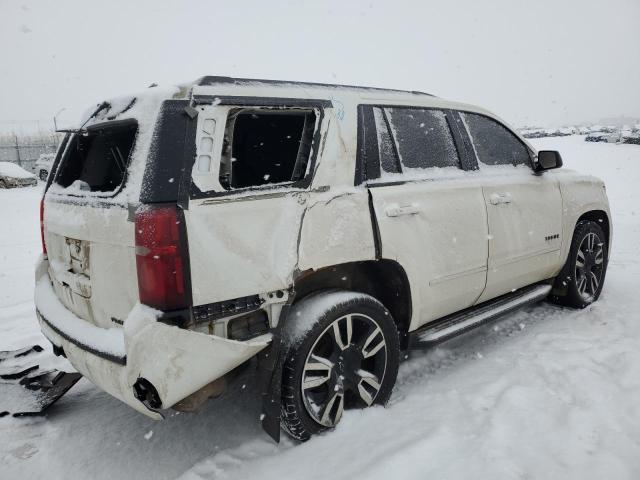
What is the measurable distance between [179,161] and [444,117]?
1.98 metres

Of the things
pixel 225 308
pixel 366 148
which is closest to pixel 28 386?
pixel 225 308

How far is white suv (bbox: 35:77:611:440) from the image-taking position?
1923 mm

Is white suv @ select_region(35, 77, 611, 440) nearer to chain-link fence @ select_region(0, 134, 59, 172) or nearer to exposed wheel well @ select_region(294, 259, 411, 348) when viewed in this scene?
exposed wheel well @ select_region(294, 259, 411, 348)

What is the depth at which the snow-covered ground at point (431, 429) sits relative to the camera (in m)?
2.19

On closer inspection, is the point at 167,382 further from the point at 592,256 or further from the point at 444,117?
the point at 592,256

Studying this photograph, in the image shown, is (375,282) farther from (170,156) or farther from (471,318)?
(170,156)

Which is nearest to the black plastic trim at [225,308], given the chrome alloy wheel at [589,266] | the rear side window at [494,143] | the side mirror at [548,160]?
the rear side window at [494,143]

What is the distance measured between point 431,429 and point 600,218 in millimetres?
3137

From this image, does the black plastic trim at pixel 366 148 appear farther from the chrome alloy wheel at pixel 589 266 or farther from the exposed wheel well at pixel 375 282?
the chrome alloy wheel at pixel 589 266

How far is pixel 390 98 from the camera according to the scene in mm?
2809

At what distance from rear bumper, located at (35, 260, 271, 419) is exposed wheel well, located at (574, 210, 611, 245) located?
3.58 m

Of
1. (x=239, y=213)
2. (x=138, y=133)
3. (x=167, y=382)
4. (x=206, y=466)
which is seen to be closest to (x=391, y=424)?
(x=206, y=466)

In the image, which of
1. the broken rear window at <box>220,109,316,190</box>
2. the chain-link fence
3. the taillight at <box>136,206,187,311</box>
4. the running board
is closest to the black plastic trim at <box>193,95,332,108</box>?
the broken rear window at <box>220,109,316,190</box>

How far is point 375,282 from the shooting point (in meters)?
2.84
